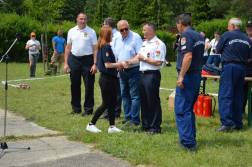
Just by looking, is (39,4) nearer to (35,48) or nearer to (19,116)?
(35,48)

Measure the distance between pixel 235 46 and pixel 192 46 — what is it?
1798 millimetres

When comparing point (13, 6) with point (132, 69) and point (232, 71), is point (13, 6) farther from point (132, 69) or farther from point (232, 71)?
point (232, 71)

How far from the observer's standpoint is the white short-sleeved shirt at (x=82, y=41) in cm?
761

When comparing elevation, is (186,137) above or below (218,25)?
below

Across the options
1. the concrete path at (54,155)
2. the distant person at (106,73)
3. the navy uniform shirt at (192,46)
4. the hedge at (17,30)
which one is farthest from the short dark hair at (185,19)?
the hedge at (17,30)

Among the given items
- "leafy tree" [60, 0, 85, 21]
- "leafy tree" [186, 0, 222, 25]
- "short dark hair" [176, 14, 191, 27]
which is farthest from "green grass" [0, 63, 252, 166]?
"leafy tree" [60, 0, 85, 21]

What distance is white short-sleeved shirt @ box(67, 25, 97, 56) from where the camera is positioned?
7.61m

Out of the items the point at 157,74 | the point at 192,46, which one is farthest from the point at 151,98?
the point at 192,46

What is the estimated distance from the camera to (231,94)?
6.38 metres

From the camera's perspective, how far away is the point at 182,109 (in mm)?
Result: 5012

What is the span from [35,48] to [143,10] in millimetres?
40172

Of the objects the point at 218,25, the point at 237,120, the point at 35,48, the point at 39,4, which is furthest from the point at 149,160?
the point at 218,25

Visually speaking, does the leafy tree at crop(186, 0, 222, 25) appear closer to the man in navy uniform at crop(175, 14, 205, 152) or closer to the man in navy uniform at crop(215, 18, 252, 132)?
the man in navy uniform at crop(215, 18, 252, 132)

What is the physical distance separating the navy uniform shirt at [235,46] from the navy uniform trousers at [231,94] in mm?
154
